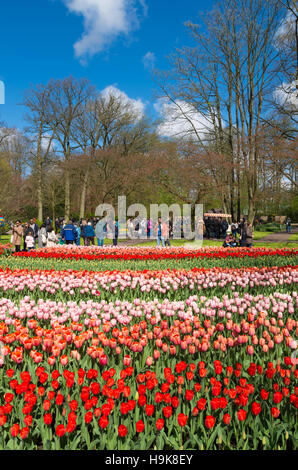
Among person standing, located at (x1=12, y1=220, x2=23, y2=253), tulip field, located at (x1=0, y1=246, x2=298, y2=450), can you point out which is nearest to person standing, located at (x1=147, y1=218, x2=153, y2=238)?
person standing, located at (x1=12, y1=220, x2=23, y2=253)

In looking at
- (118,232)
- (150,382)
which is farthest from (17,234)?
(150,382)

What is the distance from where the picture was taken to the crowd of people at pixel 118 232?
15102 mm

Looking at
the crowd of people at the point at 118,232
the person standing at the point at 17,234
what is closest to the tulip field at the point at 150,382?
the person standing at the point at 17,234

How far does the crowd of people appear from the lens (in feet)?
49.5

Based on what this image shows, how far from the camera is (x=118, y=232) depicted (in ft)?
60.9

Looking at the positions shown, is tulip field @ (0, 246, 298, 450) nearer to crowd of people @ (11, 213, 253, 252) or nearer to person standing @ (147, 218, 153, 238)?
crowd of people @ (11, 213, 253, 252)

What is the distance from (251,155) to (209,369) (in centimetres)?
1902

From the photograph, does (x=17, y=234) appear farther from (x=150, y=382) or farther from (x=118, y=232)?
(x=150, y=382)

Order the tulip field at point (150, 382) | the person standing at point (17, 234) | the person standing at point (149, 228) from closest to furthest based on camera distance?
1. the tulip field at point (150, 382)
2. the person standing at point (17, 234)
3. the person standing at point (149, 228)

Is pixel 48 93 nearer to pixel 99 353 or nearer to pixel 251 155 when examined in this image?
pixel 251 155

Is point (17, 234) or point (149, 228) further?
point (149, 228)

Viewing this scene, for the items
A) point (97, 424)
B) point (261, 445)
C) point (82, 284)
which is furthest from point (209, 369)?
point (82, 284)

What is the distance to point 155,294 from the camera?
17.3ft

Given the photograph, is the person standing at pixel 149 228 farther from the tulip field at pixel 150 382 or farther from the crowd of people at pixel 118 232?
the tulip field at pixel 150 382
